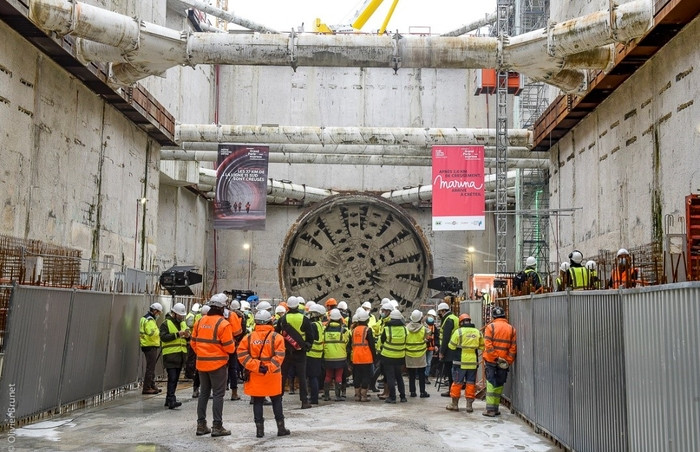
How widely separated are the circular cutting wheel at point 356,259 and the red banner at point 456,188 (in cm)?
282

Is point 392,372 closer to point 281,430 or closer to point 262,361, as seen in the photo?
point 281,430

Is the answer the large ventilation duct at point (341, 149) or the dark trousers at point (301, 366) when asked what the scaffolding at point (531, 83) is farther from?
the dark trousers at point (301, 366)

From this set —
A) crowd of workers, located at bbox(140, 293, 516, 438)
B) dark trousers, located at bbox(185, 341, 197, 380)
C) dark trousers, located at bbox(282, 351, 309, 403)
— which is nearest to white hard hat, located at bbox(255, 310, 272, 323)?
crowd of workers, located at bbox(140, 293, 516, 438)

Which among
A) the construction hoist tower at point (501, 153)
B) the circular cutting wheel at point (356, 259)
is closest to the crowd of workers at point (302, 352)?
the circular cutting wheel at point (356, 259)

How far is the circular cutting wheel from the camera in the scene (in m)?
22.0

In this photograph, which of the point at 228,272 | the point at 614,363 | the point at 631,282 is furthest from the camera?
the point at 228,272

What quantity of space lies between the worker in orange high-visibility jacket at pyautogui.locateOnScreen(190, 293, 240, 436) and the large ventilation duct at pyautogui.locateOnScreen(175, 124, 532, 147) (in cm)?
1137

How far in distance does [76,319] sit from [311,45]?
649cm

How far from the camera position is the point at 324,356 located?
13.7 m

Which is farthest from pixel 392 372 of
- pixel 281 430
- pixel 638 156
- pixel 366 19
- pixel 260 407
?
pixel 366 19

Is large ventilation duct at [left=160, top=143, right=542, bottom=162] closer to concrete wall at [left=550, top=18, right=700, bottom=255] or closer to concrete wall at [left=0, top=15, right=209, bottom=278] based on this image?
concrete wall at [left=550, top=18, right=700, bottom=255]

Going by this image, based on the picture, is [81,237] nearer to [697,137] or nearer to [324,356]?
[324,356]

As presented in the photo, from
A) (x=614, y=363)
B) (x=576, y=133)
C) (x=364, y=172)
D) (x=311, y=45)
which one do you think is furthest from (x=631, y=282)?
(x=364, y=172)

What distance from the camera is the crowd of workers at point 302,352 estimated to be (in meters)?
9.37
